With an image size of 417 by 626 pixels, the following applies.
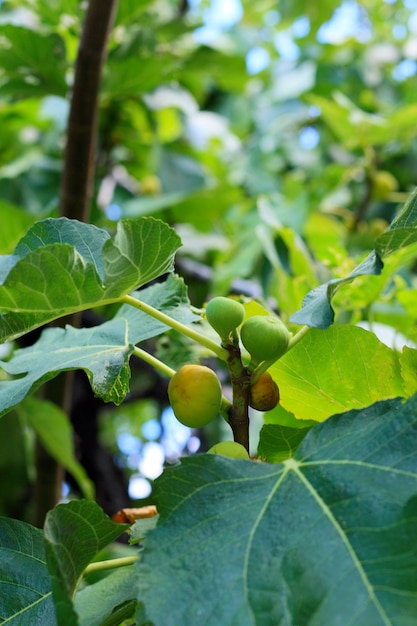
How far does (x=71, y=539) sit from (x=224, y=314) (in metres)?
0.22

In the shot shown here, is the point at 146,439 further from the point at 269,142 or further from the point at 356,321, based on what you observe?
the point at 356,321

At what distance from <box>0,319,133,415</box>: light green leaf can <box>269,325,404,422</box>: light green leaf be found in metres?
0.15

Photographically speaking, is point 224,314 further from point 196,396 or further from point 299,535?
point 299,535

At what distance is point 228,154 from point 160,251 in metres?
2.08

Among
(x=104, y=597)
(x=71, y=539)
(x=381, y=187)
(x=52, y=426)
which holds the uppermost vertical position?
(x=71, y=539)

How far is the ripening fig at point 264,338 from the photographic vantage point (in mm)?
593

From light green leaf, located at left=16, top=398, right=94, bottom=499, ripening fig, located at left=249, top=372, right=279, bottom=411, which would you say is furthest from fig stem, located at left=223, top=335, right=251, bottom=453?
light green leaf, located at left=16, top=398, right=94, bottom=499

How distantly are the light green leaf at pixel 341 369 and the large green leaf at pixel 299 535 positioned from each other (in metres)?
0.12

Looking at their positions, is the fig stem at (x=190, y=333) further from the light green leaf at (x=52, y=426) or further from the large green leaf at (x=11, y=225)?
the large green leaf at (x=11, y=225)

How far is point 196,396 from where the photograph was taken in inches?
23.7

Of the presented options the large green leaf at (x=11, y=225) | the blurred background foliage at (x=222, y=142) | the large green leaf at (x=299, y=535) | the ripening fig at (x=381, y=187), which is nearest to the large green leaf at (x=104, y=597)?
the large green leaf at (x=299, y=535)

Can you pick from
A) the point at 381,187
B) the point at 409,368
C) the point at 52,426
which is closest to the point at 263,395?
the point at 409,368

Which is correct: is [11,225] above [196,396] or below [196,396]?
below

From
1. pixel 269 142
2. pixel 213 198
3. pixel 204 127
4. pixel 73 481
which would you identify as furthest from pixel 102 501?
pixel 269 142
